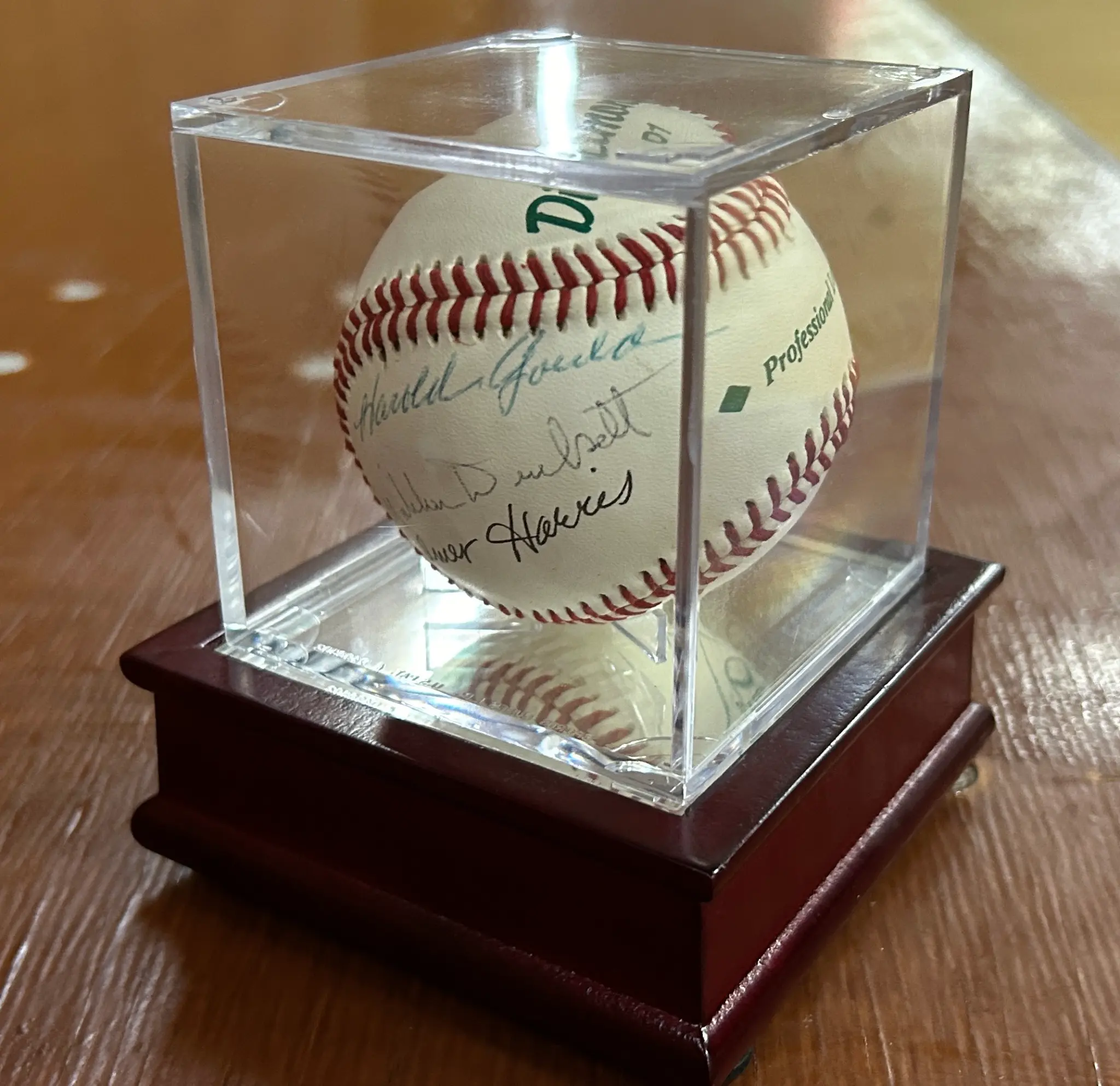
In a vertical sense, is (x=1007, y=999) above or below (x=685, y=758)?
below

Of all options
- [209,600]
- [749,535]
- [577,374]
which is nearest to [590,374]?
[577,374]

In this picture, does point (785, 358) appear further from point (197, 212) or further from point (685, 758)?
point (197, 212)

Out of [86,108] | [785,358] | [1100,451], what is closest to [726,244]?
[785,358]

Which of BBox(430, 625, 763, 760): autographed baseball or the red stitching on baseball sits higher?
the red stitching on baseball
